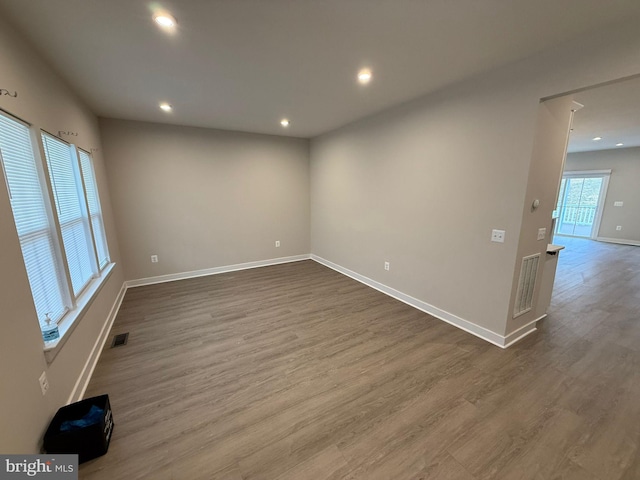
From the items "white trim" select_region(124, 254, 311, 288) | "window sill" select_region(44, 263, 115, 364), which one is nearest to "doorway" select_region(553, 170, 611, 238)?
"white trim" select_region(124, 254, 311, 288)

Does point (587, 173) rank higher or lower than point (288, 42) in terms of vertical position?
lower

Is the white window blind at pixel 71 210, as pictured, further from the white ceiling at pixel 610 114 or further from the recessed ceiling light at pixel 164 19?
the white ceiling at pixel 610 114

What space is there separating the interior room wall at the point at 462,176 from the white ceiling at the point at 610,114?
425 millimetres

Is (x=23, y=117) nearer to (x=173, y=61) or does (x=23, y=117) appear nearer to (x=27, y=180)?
(x=27, y=180)

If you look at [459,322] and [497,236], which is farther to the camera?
[459,322]

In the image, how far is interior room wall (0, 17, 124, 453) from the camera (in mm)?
1248

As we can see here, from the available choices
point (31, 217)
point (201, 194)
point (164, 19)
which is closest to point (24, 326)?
point (31, 217)

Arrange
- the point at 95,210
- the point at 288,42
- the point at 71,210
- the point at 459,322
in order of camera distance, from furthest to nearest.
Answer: the point at 95,210, the point at 459,322, the point at 71,210, the point at 288,42

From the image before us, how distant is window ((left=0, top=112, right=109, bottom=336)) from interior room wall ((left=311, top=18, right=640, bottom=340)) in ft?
11.6

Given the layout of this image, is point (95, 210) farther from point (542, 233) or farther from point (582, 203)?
point (582, 203)

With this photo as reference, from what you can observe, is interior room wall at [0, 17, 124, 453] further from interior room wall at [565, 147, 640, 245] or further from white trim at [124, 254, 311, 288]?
interior room wall at [565, 147, 640, 245]

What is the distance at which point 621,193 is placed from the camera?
6.92m

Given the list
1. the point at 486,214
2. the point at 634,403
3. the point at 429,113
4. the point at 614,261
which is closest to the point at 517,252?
the point at 486,214

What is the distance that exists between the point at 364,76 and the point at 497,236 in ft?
6.69
